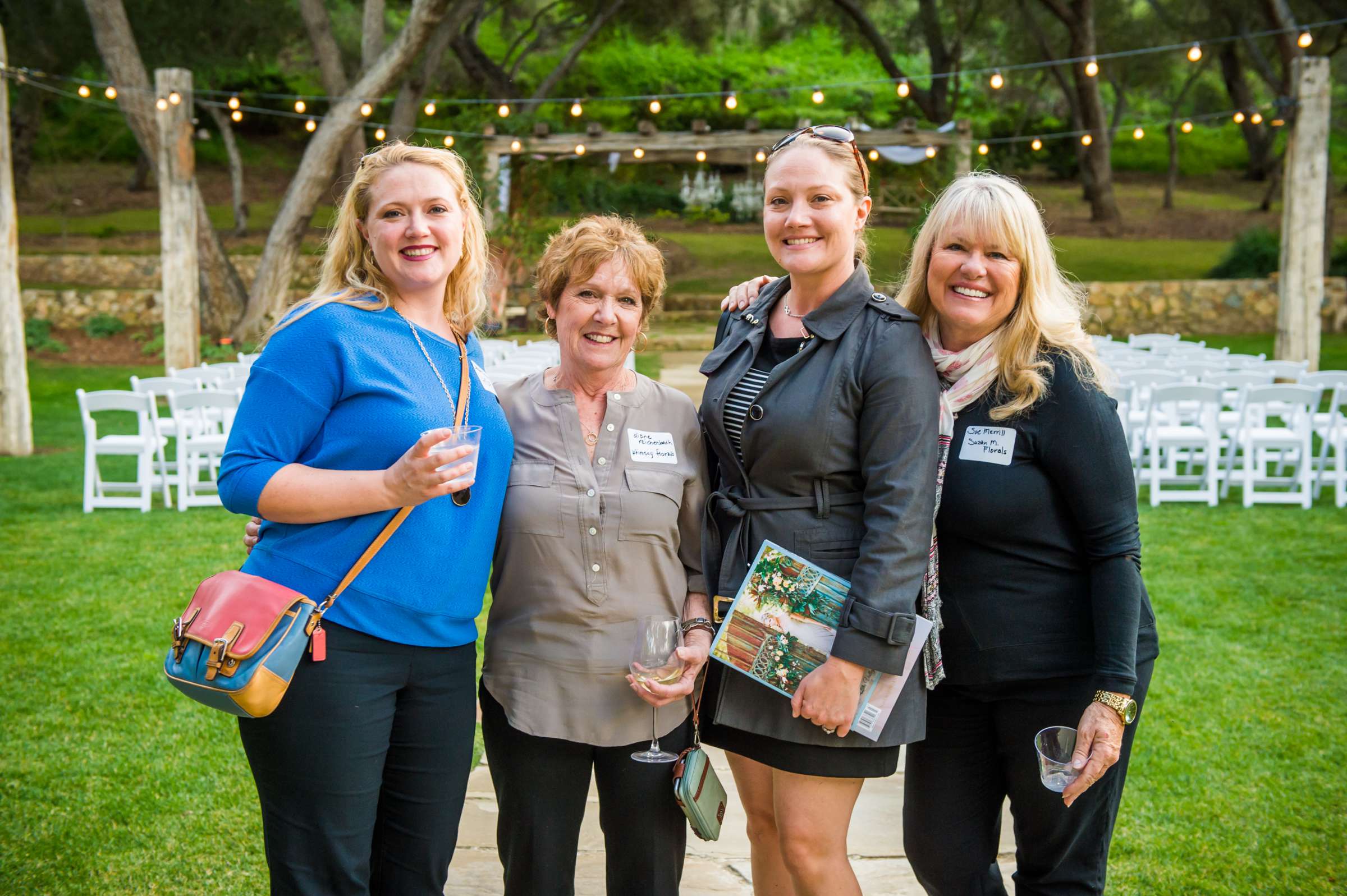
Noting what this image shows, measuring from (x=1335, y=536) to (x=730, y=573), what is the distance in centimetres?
721

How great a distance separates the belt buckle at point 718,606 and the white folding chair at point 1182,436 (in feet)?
22.9

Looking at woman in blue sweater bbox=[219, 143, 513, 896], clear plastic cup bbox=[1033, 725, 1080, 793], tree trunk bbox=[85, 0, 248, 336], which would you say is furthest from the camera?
tree trunk bbox=[85, 0, 248, 336]

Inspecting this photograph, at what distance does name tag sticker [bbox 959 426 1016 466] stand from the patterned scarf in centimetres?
3

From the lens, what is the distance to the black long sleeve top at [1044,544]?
218 cm

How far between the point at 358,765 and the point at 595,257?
3.64ft

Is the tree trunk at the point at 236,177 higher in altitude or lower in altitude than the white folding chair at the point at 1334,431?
higher

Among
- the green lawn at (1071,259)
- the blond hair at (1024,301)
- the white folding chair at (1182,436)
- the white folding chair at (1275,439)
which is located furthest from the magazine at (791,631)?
the green lawn at (1071,259)

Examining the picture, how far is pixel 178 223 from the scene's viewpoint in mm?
14227

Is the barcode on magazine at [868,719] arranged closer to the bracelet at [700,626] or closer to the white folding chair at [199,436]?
the bracelet at [700,626]

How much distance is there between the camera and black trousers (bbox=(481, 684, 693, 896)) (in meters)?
2.32

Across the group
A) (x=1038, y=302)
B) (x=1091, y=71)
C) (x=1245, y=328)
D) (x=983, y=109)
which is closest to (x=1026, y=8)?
(x=983, y=109)

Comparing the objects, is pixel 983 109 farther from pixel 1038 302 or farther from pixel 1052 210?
pixel 1038 302

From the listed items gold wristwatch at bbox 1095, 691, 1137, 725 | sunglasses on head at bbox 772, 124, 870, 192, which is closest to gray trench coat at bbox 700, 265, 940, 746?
sunglasses on head at bbox 772, 124, 870, 192

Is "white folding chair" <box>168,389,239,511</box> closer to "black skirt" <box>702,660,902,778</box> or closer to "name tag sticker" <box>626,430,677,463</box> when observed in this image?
"name tag sticker" <box>626,430,677,463</box>
